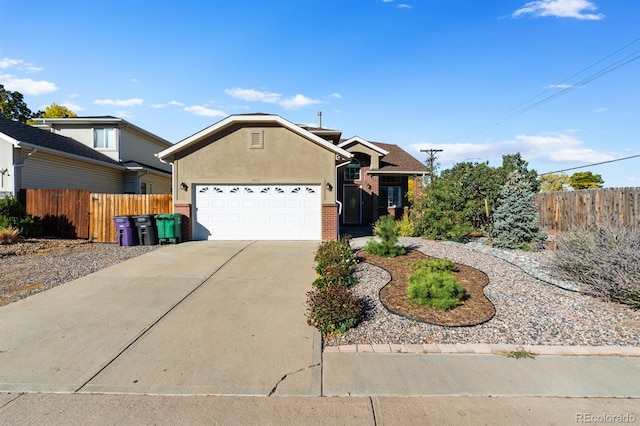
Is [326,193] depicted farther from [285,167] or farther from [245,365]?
[245,365]

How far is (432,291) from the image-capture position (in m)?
5.55

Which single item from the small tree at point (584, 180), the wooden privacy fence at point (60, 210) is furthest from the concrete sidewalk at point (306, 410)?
the small tree at point (584, 180)

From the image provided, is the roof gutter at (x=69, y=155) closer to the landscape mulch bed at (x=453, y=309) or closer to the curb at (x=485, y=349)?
the landscape mulch bed at (x=453, y=309)

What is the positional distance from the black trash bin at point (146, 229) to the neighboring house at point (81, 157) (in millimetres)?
5927

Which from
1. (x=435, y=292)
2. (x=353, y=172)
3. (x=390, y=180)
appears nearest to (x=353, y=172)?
(x=353, y=172)

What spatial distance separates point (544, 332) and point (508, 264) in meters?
3.91

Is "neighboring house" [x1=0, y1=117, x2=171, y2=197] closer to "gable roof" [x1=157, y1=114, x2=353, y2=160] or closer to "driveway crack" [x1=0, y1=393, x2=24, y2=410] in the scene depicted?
"gable roof" [x1=157, y1=114, x2=353, y2=160]

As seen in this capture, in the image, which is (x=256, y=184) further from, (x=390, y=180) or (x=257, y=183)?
(x=390, y=180)

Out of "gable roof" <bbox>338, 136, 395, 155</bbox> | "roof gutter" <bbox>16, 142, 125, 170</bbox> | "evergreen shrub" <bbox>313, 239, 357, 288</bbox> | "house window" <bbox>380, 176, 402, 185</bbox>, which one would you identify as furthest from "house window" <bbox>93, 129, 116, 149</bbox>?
"evergreen shrub" <bbox>313, 239, 357, 288</bbox>

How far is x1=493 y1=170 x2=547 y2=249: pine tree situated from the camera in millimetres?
10641

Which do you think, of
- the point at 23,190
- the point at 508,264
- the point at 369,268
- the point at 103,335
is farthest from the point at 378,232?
the point at 23,190

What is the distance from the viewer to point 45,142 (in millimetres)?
15906

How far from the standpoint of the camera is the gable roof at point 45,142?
1407 cm

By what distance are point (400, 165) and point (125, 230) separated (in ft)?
51.3
